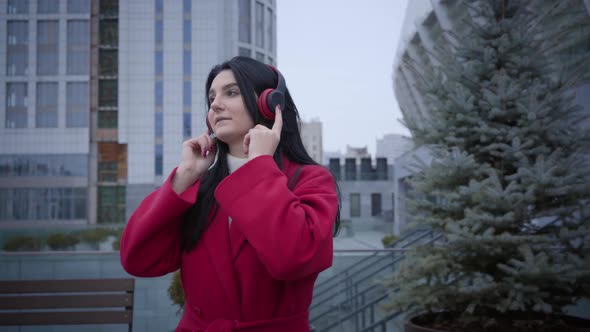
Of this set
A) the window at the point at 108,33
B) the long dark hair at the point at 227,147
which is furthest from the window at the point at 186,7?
the long dark hair at the point at 227,147

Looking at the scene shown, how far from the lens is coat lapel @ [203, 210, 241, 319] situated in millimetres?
1405

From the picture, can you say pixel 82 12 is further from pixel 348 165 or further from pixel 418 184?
pixel 418 184

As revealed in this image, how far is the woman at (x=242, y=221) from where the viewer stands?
126 cm

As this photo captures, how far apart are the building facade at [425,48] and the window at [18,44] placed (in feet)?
72.7

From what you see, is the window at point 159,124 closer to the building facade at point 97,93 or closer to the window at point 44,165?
the building facade at point 97,93

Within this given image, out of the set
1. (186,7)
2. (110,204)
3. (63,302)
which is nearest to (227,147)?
(63,302)

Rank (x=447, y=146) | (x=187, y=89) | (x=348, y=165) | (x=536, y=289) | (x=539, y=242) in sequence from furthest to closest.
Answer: (x=348, y=165) → (x=187, y=89) → (x=447, y=146) → (x=539, y=242) → (x=536, y=289)

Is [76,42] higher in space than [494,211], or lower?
higher

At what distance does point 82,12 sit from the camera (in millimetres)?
31219

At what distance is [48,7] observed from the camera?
30.5m

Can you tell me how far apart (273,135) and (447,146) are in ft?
9.64

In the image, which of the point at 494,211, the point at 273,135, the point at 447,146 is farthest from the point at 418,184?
the point at 273,135

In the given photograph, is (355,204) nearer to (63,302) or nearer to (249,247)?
(63,302)

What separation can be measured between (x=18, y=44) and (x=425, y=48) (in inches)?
1270
